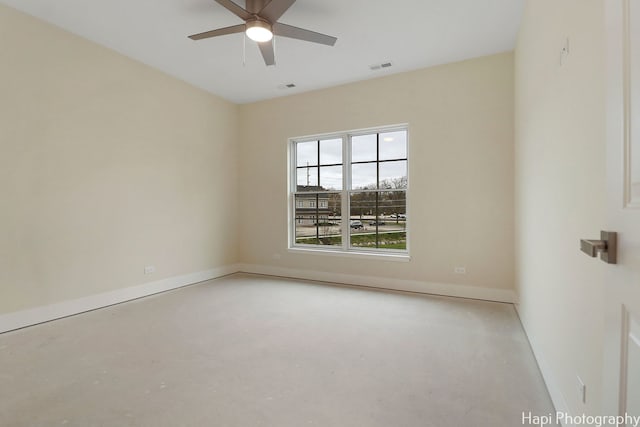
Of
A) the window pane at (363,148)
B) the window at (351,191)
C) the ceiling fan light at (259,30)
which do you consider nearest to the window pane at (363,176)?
the window at (351,191)

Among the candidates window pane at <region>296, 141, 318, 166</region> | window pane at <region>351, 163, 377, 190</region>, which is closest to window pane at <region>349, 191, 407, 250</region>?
window pane at <region>351, 163, 377, 190</region>

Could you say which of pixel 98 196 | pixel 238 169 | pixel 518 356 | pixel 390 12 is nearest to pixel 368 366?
pixel 518 356

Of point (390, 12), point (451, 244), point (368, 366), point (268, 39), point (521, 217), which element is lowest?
point (368, 366)

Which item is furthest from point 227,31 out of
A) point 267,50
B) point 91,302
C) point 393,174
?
point 91,302

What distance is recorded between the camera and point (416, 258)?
4.11m

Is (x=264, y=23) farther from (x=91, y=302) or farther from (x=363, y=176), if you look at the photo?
(x=91, y=302)

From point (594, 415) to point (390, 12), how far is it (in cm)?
331

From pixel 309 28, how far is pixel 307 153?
2.13 meters

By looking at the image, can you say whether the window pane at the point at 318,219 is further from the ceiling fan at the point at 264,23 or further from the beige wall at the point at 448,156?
the ceiling fan at the point at 264,23

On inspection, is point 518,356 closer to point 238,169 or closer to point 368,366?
point 368,366

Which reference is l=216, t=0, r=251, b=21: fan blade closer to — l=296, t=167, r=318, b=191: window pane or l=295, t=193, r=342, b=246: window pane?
l=296, t=167, r=318, b=191: window pane

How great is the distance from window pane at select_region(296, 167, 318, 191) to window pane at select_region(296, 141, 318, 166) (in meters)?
0.11

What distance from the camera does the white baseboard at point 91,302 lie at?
2.87 meters

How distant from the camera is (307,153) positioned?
5.12 metres
